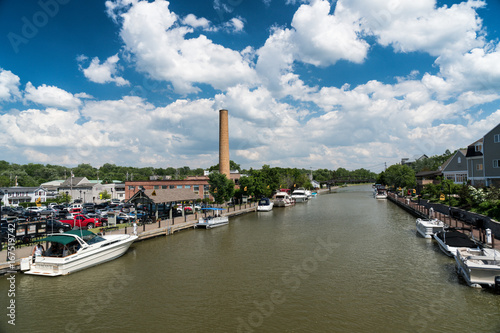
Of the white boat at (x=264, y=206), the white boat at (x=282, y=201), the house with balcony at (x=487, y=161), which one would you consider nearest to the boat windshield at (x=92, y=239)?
the white boat at (x=264, y=206)

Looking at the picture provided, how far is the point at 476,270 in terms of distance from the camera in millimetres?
16812

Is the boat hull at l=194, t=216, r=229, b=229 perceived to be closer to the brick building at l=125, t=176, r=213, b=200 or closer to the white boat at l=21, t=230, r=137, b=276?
the white boat at l=21, t=230, r=137, b=276

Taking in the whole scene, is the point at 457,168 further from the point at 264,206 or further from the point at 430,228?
the point at 264,206

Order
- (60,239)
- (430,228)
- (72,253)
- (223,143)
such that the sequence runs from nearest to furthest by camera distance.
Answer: (60,239)
(72,253)
(430,228)
(223,143)

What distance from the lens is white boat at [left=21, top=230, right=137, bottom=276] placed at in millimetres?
20406

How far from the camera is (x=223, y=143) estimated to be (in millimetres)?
81062

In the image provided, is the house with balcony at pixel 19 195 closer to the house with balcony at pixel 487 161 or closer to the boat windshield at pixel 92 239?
the boat windshield at pixel 92 239

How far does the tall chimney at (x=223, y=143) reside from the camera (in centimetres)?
8068

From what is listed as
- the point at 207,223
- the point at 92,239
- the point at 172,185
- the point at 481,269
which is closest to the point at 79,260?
the point at 92,239

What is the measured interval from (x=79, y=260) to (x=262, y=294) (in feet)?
46.5

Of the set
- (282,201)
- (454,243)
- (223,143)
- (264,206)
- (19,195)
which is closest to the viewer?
(454,243)

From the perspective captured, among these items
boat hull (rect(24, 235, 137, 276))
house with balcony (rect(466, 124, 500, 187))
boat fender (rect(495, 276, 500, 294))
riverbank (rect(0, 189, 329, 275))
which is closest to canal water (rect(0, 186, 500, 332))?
boat fender (rect(495, 276, 500, 294))

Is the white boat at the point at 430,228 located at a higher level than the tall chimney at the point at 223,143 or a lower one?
lower

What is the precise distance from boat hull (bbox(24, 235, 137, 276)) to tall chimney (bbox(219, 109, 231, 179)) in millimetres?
55640
